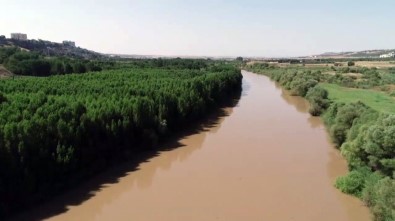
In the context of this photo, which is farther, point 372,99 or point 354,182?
point 372,99

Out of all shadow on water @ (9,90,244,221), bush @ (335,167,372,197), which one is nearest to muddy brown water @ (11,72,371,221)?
shadow on water @ (9,90,244,221)

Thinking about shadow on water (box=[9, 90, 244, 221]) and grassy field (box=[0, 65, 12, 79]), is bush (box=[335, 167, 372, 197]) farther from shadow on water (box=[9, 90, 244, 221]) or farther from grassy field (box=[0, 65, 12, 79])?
grassy field (box=[0, 65, 12, 79])

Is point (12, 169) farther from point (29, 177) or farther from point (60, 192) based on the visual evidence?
point (60, 192)

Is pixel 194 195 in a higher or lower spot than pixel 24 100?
lower

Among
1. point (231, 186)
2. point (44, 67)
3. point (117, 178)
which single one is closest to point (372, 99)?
point (231, 186)

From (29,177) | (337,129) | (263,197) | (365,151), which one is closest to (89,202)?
(29,177)

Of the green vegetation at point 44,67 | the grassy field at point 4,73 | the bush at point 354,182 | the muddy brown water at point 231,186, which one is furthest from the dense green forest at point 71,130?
the green vegetation at point 44,67

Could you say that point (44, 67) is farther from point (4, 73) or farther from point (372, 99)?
point (372, 99)
